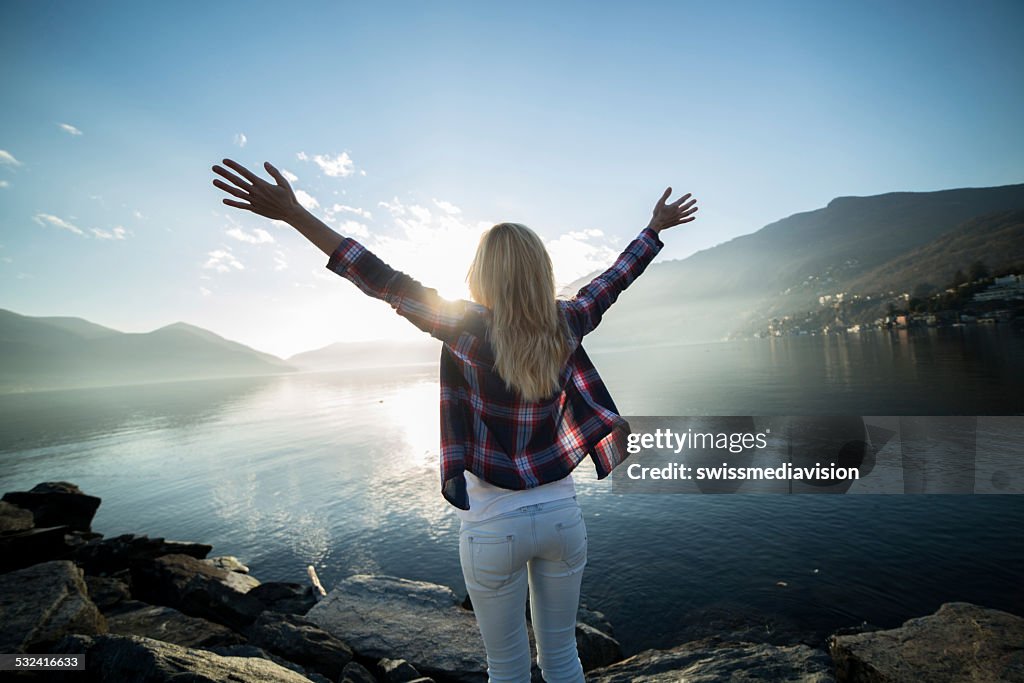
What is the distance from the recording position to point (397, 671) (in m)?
6.84

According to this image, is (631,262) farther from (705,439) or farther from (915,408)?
(915,408)

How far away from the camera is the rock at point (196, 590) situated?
9844 millimetres

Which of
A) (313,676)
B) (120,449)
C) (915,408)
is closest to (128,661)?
(313,676)

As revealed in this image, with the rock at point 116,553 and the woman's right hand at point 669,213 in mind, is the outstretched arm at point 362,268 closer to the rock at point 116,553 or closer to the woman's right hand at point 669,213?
the woman's right hand at point 669,213

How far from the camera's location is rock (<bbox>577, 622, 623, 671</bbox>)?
25.6 feet

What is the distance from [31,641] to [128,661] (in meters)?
4.68

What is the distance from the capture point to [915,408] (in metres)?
30.4

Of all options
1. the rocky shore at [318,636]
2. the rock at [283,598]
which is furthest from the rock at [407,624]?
the rock at [283,598]

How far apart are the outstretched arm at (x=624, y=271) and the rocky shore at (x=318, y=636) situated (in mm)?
4554

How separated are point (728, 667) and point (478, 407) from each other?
6.52m

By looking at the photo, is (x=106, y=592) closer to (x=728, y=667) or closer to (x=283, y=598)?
(x=283, y=598)

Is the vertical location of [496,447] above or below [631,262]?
below

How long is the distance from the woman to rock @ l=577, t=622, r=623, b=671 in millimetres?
6441

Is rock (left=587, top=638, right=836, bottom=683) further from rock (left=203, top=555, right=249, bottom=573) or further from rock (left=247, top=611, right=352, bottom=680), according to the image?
rock (left=203, top=555, right=249, bottom=573)
